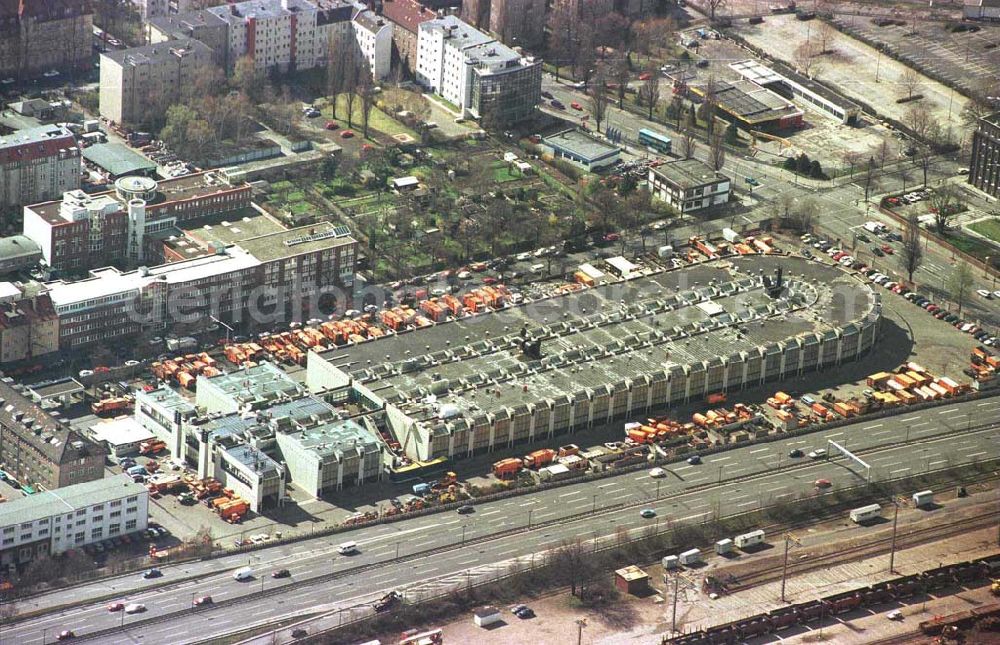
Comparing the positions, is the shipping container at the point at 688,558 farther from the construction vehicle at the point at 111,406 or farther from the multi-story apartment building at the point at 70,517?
the construction vehicle at the point at 111,406

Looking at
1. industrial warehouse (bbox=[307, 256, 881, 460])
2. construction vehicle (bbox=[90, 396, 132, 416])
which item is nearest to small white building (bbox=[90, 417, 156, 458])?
construction vehicle (bbox=[90, 396, 132, 416])

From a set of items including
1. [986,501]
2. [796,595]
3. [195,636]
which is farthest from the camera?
[986,501]

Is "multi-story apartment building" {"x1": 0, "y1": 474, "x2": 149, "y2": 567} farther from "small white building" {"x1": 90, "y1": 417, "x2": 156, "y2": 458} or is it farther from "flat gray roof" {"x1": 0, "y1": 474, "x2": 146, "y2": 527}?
"small white building" {"x1": 90, "y1": 417, "x2": 156, "y2": 458}

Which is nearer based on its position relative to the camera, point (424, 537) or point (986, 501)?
point (424, 537)

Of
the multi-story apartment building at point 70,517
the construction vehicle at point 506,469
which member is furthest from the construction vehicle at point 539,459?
the multi-story apartment building at point 70,517

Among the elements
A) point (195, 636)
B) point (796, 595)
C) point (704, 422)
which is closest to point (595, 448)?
point (704, 422)

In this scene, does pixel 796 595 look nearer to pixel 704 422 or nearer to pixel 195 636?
pixel 704 422
